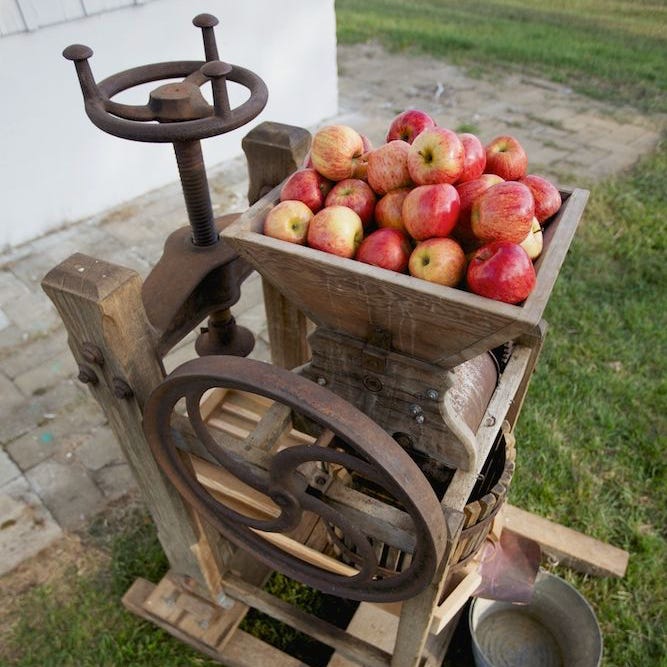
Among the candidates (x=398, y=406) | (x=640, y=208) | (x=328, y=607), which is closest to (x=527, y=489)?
(x=328, y=607)

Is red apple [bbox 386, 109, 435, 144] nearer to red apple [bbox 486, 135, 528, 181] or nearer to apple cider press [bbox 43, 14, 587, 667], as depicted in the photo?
red apple [bbox 486, 135, 528, 181]

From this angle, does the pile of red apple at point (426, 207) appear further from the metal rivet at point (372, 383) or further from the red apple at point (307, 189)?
the metal rivet at point (372, 383)

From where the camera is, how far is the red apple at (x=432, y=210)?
46.6 inches

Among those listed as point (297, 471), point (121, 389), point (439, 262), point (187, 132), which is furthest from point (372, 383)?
point (187, 132)

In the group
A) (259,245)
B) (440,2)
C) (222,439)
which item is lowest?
(440,2)

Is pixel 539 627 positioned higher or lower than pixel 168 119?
lower

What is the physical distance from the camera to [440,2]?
29.9 ft

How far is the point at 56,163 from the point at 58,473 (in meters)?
2.32

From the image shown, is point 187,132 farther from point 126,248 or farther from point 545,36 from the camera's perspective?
point 545,36

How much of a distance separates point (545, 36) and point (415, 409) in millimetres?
7734

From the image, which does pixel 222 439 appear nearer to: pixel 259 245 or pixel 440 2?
pixel 259 245

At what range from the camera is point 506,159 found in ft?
4.45

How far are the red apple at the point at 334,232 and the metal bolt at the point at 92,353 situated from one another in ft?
1.75

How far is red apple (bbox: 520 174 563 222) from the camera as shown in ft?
4.25
